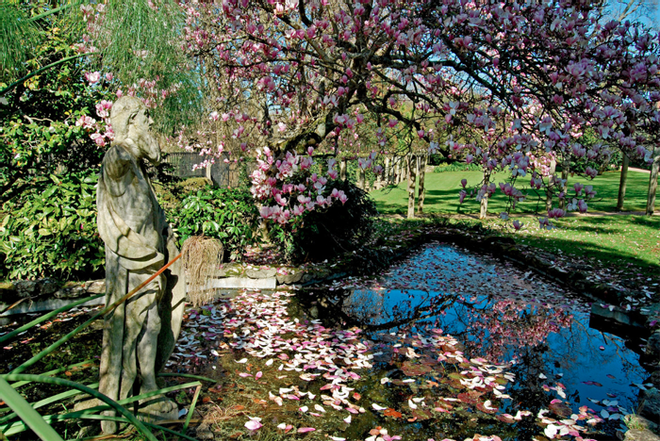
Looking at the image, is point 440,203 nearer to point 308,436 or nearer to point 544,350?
point 544,350

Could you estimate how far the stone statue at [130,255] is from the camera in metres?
2.90

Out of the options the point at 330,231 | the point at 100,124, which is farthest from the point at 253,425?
the point at 330,231

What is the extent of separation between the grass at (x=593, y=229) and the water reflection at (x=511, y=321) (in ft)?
6.16

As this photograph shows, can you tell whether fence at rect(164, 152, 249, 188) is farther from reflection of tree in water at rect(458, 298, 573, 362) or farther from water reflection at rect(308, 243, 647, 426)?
reflection of tree in water at rect(458, 298, 573, 362)

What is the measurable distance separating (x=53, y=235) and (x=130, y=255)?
4.54m

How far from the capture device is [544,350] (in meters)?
5.47

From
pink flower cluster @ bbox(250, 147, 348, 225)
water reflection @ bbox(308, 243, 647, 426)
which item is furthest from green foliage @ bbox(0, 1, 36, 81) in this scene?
water reflection @ bbox(308, 243, 647, 426)

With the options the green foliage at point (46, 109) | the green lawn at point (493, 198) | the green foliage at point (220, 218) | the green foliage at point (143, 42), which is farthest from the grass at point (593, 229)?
the green foliage at point (46, 109)

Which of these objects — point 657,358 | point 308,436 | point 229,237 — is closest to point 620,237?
point 657,358

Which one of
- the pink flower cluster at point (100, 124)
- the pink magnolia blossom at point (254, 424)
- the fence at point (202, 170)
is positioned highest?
the pink flower cluster at point (100, 124)

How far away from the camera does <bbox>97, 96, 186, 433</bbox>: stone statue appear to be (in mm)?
2902

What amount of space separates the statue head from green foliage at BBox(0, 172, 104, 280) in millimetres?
4274

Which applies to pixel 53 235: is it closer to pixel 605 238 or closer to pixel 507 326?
pixel 507 326

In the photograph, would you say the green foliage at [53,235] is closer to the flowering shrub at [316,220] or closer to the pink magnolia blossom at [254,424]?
the flowering shrub at [316,220]
